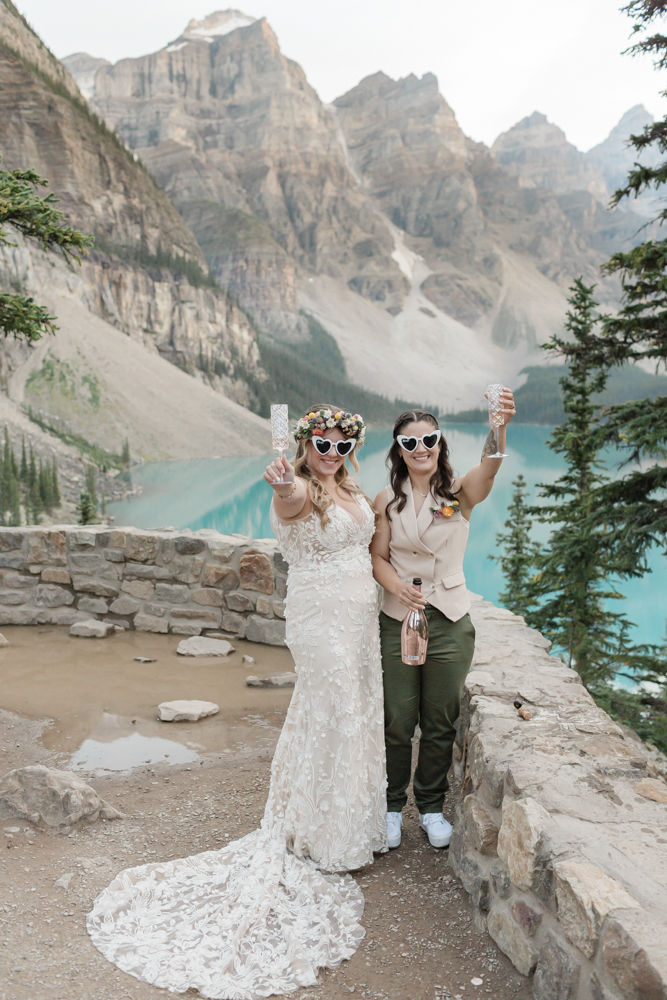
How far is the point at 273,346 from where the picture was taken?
103 meters

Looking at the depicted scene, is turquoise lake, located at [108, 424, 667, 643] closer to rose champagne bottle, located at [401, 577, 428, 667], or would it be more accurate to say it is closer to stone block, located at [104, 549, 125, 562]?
stone block, located at [104, 549, 125, 562]

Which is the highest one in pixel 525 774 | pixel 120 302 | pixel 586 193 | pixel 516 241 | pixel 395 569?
pixel 586 193

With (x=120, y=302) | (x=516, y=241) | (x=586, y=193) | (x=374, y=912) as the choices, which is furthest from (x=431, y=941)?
(x=586, y=193)

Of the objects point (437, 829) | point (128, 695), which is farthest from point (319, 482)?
point (128, 695)

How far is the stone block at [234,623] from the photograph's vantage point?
6020 millimetres

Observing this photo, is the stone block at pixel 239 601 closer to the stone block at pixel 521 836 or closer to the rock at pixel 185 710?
the rock at pixel 185 710

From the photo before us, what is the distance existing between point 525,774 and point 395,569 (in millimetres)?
975

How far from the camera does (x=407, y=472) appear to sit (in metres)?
3.06

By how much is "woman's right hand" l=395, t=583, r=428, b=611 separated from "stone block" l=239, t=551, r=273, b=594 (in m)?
3.05

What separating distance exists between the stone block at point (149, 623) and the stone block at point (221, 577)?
588 millimetres

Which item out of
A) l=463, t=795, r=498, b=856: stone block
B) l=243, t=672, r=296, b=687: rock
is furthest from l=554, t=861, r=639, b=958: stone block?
l=243, t=672, r=296, b=687: rock

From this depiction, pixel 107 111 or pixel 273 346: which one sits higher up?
pixel 107 111

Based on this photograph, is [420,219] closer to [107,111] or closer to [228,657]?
[107,111]

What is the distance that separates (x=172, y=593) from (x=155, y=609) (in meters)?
0.24
